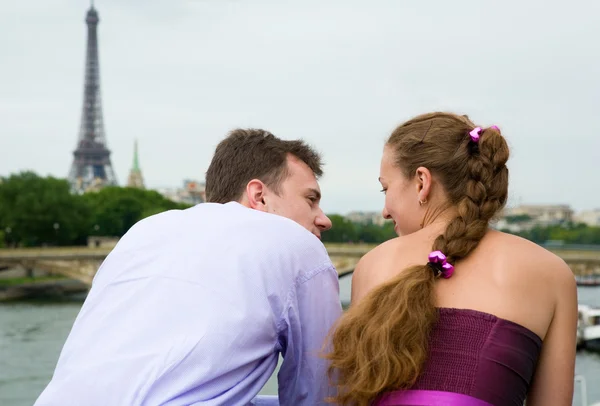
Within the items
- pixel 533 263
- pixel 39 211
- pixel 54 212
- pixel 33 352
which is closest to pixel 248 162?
pixel 533 263

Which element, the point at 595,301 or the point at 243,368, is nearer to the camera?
the point at 243,368

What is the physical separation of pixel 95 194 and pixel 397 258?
41381mm

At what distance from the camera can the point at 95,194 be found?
4178cm

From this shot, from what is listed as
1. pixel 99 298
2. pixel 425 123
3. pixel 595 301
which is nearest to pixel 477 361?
pixel 425 123

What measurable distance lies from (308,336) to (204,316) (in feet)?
0.71

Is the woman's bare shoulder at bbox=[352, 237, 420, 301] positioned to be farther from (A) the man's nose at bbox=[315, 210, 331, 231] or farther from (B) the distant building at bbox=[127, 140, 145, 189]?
(B) the distant building at bbox=[127, 140, 145, 189]

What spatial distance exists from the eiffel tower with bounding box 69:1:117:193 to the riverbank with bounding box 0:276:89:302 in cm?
2278

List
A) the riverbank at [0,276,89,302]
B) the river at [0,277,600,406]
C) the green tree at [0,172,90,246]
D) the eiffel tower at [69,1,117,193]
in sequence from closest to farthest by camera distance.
Answer: the river at [0,277,600,406] < the riverbank at [0,276,89,302] < the green tree at [0,172,90,246] < the eiffel tower at [69,1,117,193]

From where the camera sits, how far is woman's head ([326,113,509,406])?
1.34 meters

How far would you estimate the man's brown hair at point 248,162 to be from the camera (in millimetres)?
1769

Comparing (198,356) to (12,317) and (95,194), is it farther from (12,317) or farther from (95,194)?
(95,194)

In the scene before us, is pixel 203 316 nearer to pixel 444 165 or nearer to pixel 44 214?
pixel 444 165

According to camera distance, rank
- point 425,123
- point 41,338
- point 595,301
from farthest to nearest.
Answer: point 595,301 < point 41,338 < point 425,123

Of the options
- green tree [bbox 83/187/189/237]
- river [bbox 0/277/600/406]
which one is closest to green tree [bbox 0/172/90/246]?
green tree [bbox 83/187/189/237]
